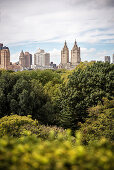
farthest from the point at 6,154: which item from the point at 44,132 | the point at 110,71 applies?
the point at 110,71

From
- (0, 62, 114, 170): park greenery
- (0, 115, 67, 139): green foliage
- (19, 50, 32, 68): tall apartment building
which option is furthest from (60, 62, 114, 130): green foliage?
(19, 50, 32, 68): tall apartment building

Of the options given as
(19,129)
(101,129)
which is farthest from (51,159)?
(101,129)

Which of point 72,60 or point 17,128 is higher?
point 72,60

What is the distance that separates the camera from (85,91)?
14.0 meters

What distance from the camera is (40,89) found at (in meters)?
17.7

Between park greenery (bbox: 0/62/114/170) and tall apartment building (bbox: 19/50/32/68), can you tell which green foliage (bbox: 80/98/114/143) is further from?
tall apartment building (bbox: 19/50/32/68)

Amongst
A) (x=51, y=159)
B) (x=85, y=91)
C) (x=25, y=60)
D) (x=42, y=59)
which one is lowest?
(x=85, y=91)

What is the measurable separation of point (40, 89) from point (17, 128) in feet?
29.8

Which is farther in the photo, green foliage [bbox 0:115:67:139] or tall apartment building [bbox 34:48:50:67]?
tall apartment building [bbox 34:48:50:67]

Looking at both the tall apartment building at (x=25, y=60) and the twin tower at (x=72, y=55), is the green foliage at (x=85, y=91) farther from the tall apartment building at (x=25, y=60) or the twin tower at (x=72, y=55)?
the tall apartment building at (x=25, y=60)

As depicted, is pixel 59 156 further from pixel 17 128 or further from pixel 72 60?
pixel 72 60

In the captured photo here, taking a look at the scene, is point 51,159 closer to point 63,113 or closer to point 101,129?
point 101,129

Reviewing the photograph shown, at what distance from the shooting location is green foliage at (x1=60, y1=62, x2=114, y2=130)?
13059 mm

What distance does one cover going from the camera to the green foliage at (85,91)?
13.1 metres
